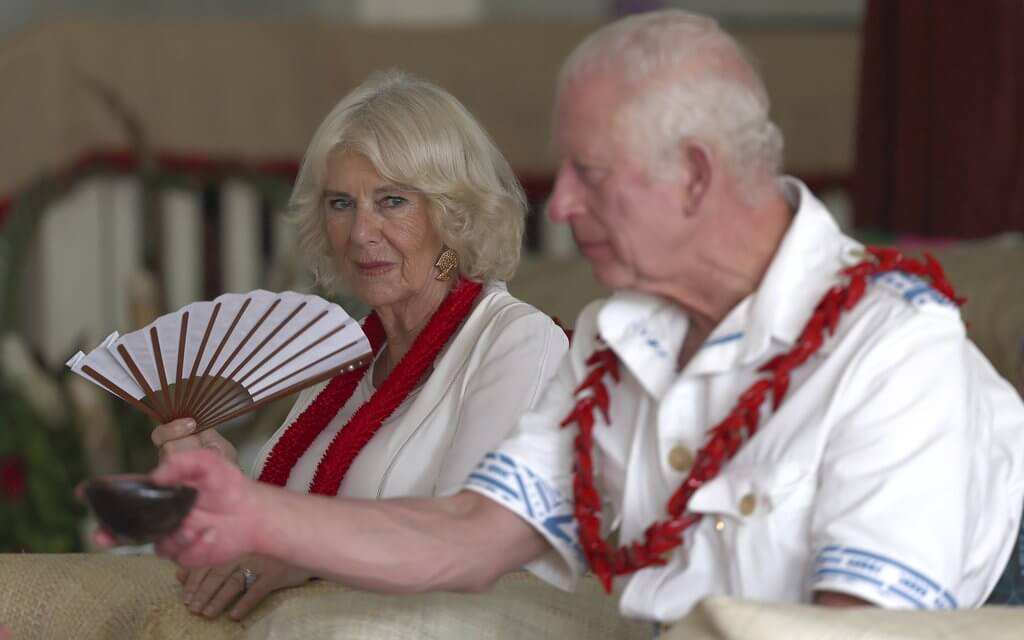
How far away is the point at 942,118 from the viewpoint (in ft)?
14.4

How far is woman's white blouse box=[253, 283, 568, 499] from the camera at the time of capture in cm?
235

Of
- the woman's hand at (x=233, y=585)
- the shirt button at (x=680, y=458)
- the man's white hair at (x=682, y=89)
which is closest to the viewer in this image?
the man's white hair at (x=682, y=89)

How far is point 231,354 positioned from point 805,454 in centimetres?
97

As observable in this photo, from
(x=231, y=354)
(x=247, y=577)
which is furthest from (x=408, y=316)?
(x=247, y=577)

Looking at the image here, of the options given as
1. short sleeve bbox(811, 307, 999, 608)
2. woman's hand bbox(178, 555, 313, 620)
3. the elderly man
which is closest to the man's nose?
the elderly man

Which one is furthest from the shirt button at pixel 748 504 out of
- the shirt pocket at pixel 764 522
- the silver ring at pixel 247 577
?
the silver ring at pixel 247 577

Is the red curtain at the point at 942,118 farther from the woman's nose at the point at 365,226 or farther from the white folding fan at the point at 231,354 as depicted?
the white folding fan at the point at 231,354

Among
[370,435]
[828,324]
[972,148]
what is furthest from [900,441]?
[972,148]

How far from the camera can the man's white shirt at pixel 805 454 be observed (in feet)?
5.08

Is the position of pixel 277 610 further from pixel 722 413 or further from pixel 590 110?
pixel 590 110

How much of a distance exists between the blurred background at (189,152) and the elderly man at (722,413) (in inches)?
111

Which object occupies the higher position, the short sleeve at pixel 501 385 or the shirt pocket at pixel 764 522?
the shirt pocket at pixel 764 522

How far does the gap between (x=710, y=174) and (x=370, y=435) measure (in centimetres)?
104

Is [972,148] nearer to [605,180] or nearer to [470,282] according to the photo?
[470,282]
